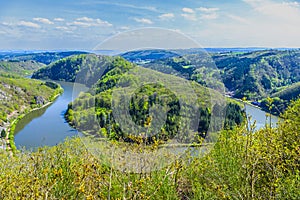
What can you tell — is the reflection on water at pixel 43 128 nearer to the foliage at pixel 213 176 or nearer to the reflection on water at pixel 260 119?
the reflection on water at pixel 260 119

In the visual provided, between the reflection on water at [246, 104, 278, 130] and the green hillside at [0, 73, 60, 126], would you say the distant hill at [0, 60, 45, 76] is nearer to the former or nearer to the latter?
the green hillside at [0, 73, 60, 126]

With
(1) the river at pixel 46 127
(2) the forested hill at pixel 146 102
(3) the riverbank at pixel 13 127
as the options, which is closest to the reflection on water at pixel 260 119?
(1) the river at pixel 46 127

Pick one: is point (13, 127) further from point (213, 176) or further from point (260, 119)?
point (213, 176)

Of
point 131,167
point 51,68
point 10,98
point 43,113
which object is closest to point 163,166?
point 131,167

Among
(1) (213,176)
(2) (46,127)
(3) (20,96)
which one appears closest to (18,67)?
(3) (20,96)

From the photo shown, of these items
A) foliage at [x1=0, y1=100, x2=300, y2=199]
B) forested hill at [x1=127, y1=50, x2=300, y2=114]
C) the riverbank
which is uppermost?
foliage at [x1=0, y1=100, x2=300, y2=199]

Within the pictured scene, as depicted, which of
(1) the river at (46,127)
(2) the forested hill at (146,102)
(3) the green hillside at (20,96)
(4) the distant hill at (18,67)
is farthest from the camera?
(4) the distant hill at (18,67)

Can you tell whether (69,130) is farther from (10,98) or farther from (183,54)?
(183,54)

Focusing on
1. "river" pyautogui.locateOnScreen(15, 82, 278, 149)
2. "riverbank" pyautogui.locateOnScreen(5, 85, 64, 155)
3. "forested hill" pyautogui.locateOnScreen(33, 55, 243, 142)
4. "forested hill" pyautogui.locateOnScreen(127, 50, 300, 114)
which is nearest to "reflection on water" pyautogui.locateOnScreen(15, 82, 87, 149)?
"river" pyautogui.locateOnScreen(15, 82, 278, 149)
